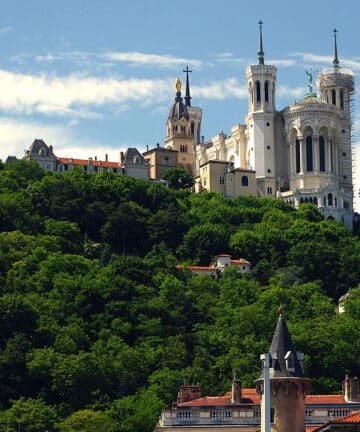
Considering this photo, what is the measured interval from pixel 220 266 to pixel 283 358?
3661 inches

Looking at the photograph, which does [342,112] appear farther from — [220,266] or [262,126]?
[220,266]

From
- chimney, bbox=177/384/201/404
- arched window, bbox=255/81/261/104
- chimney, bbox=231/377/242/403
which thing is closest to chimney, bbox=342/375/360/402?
chimney, bbox=231/377/242/403

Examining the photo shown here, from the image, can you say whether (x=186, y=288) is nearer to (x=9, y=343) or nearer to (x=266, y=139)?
(x=9, y=343)

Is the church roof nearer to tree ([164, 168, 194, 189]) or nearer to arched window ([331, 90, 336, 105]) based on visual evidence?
tree ([164, 168, 194, 189])

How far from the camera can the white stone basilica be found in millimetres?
172250

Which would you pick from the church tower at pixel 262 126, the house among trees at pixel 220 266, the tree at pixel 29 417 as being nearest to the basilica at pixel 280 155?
the church tower at pixel 262 126

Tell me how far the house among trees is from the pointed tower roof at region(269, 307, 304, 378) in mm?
87894

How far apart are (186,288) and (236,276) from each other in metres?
11.9

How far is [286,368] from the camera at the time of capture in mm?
55125

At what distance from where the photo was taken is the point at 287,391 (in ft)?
181

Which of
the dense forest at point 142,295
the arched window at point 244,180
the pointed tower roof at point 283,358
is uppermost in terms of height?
the arched window at point 244,180

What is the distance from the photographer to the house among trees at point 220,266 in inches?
5743

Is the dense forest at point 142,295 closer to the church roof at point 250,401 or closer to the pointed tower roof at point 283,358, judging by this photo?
the church roof at point 250,401

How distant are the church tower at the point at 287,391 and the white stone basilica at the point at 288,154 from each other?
115 meters
